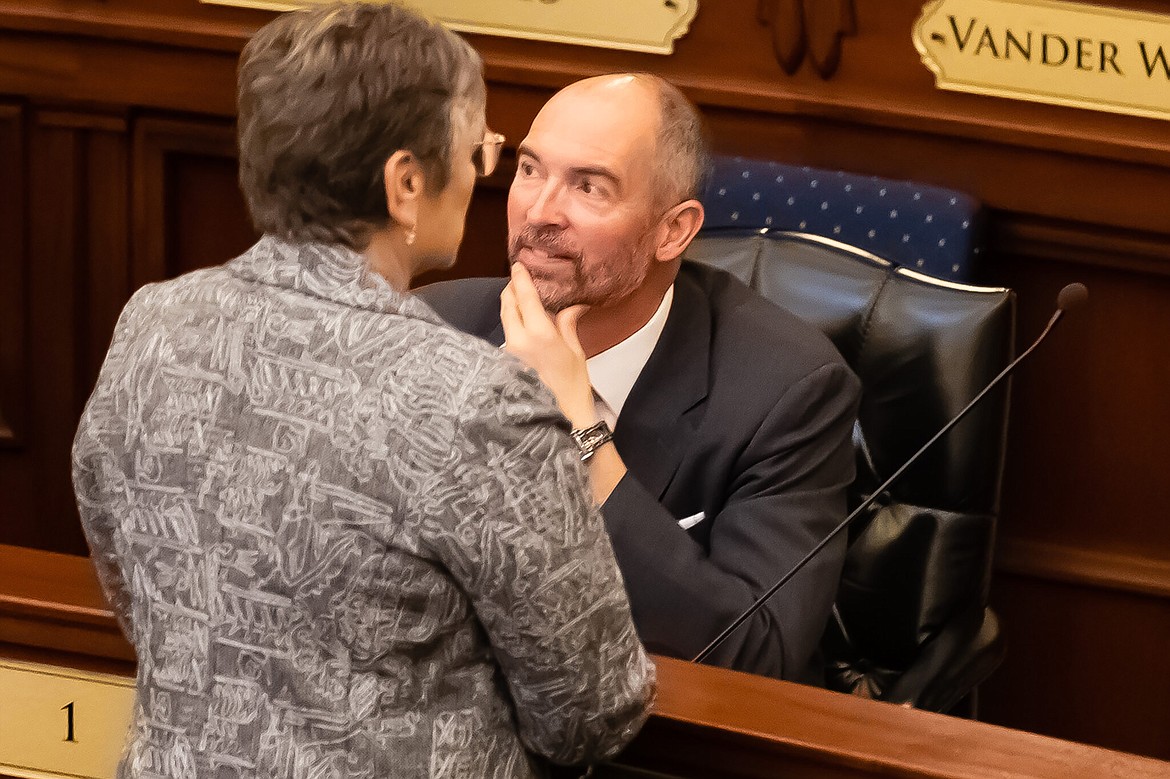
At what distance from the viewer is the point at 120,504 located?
1179 millimetres

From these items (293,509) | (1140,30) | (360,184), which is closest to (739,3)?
(1140,30)

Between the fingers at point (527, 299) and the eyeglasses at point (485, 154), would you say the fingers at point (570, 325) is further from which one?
the eyeglasses at point (485, 154)

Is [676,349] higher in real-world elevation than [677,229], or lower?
lower

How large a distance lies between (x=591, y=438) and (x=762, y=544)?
0.25 meters

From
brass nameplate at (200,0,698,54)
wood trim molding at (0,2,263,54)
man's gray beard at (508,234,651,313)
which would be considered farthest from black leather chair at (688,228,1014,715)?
wood trim molding at (0,2,263,54)

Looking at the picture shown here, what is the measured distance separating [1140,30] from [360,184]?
69.6 inches

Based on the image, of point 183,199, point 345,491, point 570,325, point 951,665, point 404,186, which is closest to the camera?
point 345,491

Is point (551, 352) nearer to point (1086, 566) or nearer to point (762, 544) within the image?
point (762, 544)

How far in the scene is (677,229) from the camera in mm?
1958

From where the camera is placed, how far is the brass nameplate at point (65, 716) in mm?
1410

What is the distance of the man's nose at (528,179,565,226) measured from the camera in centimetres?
189

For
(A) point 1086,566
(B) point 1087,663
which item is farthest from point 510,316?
(B) point 1087,663

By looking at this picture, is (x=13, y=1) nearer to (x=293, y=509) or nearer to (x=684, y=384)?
(x=684, y=384)

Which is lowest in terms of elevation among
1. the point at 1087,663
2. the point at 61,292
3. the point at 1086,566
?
the point at 1087,663
